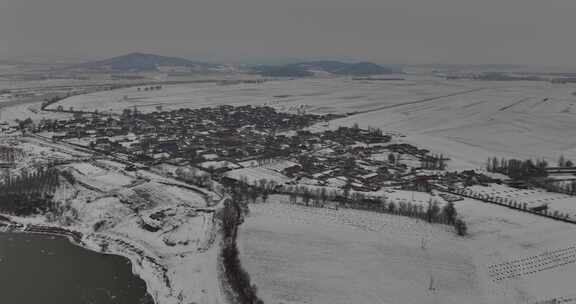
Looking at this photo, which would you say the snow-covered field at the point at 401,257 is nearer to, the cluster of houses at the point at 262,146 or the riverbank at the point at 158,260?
the riverbank at the point at 158,260

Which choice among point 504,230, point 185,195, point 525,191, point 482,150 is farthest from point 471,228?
point 482,150

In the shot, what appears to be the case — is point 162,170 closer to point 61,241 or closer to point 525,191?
point 61,241

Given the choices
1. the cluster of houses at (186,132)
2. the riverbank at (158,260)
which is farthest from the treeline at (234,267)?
the cluster of houses at (186,132)

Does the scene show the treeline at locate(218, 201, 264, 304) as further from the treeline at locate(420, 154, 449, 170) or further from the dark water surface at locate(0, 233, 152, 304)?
the treeline at locate(420, 154, 449, 170)

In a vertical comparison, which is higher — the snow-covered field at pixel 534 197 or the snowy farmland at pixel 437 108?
the snowy farmland at pixel 437 108

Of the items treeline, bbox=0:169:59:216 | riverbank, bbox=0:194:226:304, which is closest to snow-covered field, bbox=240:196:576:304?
riverbank, bbox=0:194:226:304

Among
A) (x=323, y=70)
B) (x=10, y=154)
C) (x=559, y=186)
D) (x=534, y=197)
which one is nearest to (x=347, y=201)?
(x=534, y=197)
